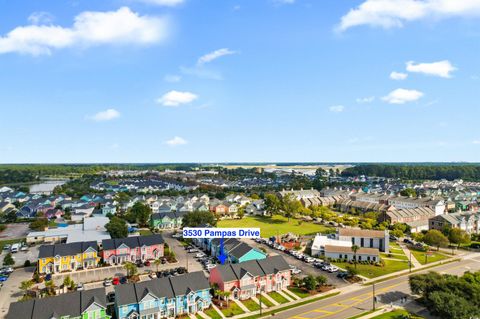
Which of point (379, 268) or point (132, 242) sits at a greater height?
point (132, 242)

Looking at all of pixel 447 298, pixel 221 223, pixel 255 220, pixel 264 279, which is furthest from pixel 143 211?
pixel 447 298

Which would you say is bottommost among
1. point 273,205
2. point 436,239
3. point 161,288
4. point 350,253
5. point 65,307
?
point 350,253

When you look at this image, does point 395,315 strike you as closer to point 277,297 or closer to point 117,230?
point 277,297

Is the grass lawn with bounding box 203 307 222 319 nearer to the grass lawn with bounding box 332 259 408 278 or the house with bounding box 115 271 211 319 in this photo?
the house with bounding box 115 271 211 319

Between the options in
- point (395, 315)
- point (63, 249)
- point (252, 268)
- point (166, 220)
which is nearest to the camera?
point (395, 315)

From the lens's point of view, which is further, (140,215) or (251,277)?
(140,215)

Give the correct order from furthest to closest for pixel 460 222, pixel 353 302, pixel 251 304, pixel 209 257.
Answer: pixel 460 222 → pixel 209 257 → pixel 251 304 → pixel 353 302

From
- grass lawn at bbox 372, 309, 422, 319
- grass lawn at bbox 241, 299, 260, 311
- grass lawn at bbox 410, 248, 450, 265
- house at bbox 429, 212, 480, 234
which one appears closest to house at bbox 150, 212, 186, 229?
grass lawn at bbox 241, 299, 260, 311

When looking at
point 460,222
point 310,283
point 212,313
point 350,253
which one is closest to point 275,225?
point 350,253
